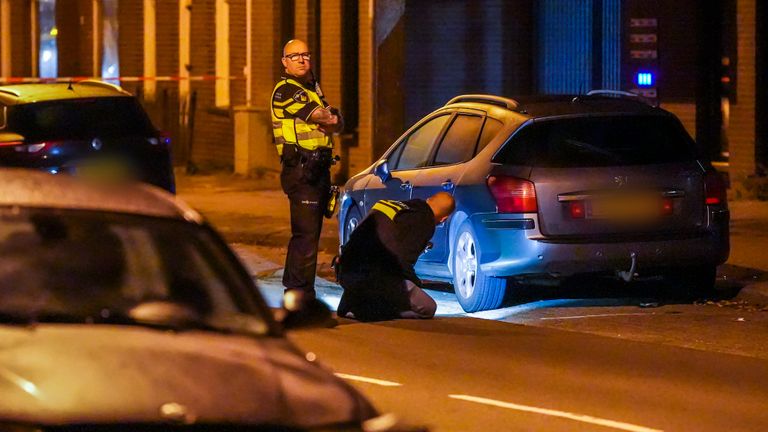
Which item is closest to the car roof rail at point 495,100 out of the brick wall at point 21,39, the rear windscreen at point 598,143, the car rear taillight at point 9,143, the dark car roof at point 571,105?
the dark car roof at point 571,105

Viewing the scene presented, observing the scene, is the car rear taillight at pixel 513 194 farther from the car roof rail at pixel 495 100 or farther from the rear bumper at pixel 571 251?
the car roof rail at pixel 495 100

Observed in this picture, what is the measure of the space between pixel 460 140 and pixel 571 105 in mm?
882

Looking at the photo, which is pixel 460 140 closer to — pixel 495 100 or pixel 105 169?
pixel 495 100

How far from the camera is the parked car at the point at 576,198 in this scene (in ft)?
35.6

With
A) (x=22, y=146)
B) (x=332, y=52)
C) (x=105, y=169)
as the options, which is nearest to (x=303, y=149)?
(x=105, y=169)

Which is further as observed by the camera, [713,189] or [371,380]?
[713,189]

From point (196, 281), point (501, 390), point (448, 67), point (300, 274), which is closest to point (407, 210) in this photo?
point (300, 274)

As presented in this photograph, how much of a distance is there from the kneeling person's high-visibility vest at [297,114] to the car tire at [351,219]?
154 centimetres

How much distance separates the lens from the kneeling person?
10.8m

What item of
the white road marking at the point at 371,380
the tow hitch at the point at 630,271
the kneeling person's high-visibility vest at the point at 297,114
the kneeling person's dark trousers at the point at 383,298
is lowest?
the white road marking at the point at 371,380

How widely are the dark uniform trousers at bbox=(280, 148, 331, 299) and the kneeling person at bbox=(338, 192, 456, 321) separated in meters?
0.43

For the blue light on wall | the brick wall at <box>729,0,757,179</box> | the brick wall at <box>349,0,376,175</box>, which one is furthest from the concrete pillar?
the brick wall at <box>729,0,757,179</box>

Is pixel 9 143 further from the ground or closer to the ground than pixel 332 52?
closer to the ground

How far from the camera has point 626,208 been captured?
11.0 metres
